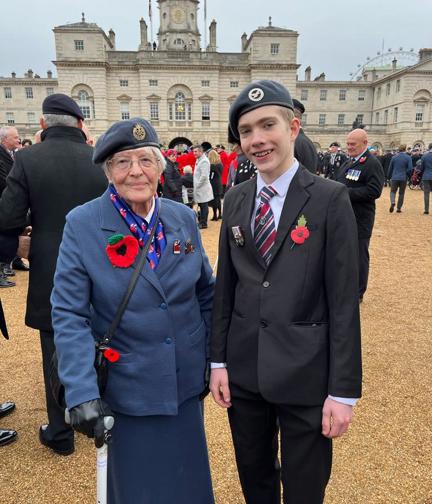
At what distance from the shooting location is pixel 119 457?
5.98ft

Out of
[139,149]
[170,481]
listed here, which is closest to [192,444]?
[170,481]

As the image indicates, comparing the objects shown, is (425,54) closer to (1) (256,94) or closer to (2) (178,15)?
(2) (178,15)

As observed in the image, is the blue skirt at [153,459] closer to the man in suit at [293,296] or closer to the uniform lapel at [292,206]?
the man in suit at [293,296]

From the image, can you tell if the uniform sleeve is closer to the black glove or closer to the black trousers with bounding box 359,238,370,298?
the black glove

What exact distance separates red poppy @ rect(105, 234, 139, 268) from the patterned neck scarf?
9 centimetres

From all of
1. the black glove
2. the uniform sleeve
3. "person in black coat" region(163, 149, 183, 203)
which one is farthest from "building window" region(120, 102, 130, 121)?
the black glove

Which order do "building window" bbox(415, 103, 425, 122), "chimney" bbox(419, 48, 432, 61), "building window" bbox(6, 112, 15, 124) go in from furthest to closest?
"building window" bbox(6, 112, 15, 124) < "building window" bbox(415, 103, 425, 122) < "chimney" bbox(419, 48, 432, 61)

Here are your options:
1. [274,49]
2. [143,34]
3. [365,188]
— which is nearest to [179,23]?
[143,34]

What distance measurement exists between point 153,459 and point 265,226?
1.24m

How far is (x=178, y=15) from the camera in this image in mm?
56375

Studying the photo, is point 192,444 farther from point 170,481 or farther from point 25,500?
point 25,500

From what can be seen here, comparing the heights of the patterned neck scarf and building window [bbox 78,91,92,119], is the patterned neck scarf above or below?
below

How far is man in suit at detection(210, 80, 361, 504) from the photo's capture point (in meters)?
1.55

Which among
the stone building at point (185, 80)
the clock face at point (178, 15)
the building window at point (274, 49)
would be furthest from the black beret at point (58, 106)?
the clock face at point (178, 15)
